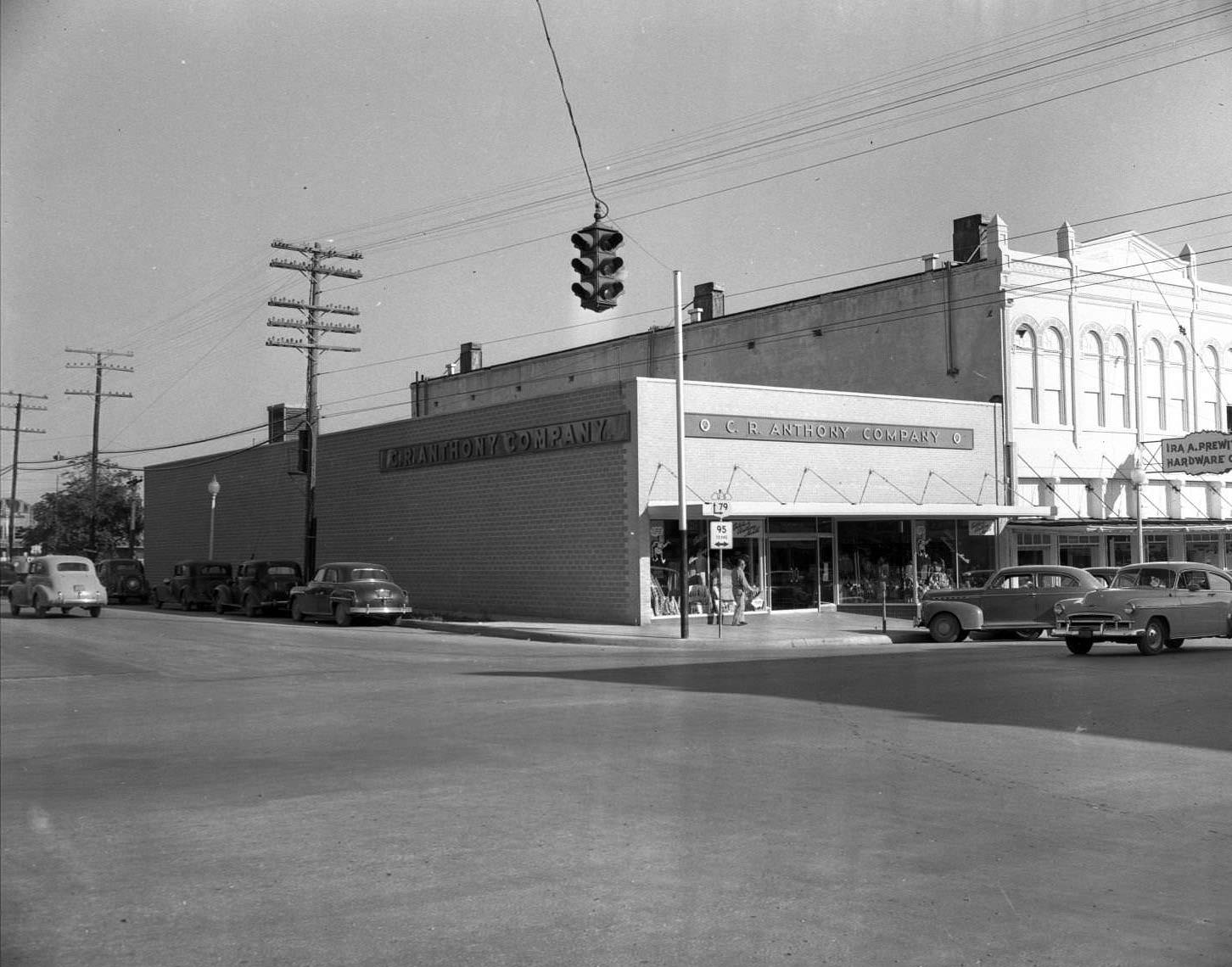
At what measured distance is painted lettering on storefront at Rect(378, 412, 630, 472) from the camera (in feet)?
96.6

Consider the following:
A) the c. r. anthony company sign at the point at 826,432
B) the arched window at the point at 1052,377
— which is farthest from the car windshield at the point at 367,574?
the arched window at the point at 1052,377

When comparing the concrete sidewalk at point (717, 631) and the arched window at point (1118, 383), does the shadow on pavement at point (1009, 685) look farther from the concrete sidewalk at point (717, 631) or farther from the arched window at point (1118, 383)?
the arched window at point (1118, 383)

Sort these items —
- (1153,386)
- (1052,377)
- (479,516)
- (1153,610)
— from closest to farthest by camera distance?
(1153,610)
(479,516)
(1052,377)
(1153,386)

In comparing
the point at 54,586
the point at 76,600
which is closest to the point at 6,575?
the point at 54,586

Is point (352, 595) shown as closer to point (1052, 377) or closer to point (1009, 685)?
point (1009, 685)

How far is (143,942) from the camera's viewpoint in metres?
4.95

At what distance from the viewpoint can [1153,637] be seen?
66.4 ft

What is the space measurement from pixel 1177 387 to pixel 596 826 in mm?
→ 38055

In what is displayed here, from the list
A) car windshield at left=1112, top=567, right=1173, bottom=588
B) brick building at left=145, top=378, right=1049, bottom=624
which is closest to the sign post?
brick building at left=145, top=378, right=1049, bottom=624

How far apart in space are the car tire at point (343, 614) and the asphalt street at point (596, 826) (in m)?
15.9

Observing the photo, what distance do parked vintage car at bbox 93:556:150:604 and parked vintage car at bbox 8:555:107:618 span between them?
85.5ft

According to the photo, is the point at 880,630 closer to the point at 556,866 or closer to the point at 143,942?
the point at 556,866

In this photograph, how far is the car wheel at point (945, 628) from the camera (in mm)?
24719

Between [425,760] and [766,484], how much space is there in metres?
22.4
